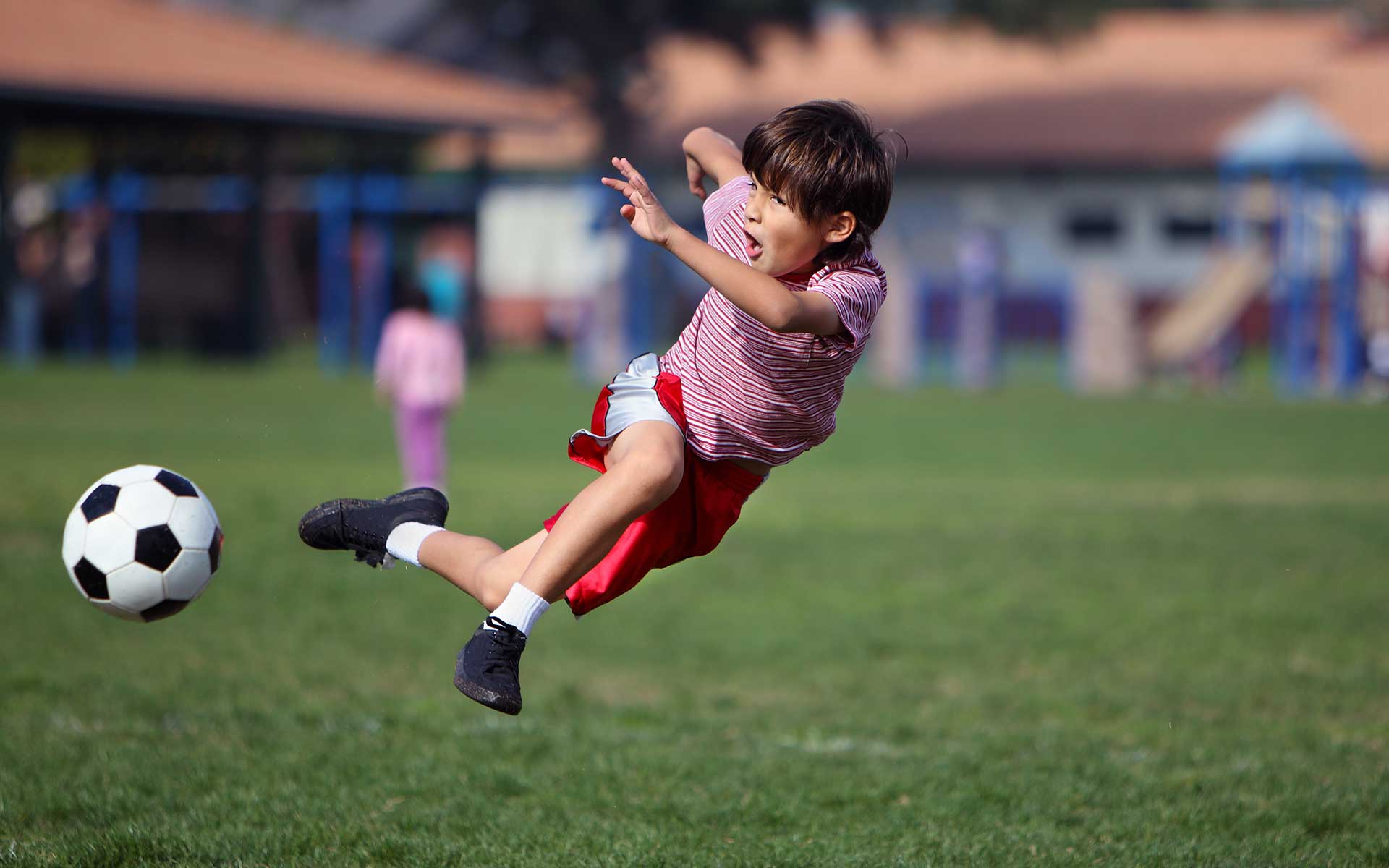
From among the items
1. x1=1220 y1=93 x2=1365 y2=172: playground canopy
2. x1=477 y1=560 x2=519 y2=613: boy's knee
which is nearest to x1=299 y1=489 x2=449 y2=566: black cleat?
x1=477 y1=560 x2=519 y2=613: boy's knee

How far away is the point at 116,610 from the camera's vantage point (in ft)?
14.9

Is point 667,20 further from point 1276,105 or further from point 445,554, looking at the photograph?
point 445,554

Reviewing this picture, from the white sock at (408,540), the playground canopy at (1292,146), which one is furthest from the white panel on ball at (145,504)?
the playground canopy at (1292,146)

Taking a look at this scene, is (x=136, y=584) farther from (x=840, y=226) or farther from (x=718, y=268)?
(x=840, y=226)

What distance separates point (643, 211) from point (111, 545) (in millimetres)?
2025

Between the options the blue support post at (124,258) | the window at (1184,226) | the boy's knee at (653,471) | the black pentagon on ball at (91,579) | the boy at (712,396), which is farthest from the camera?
the window at (1184,226)

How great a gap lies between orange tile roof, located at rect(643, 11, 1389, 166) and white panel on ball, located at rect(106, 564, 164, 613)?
30.0 metres

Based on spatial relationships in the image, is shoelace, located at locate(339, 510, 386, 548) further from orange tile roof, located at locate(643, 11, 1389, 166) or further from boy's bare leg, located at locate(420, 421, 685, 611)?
orange tile roof, located at locate(643, 11, 1389, 166)

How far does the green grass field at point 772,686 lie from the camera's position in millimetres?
4309

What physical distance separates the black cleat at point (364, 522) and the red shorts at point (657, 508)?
0.44 m

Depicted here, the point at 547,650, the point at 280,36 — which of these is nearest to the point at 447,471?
the point at 547,650

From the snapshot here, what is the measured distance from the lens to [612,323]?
83.6 ft

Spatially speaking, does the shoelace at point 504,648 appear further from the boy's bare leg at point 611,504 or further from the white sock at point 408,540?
the white sock at point 408,540

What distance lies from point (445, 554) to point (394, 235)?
28.0 metres
